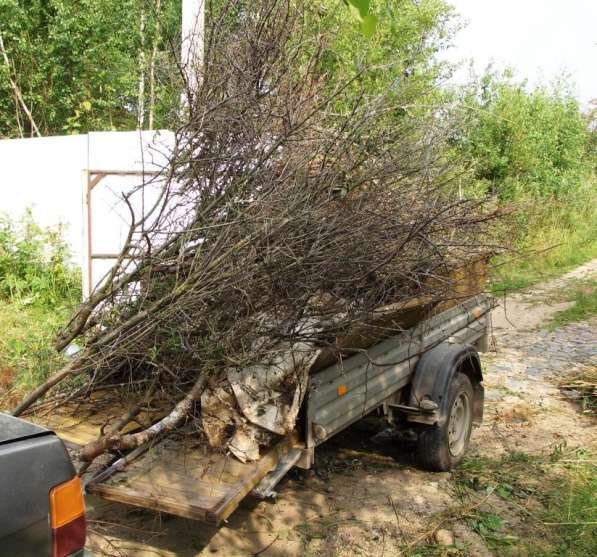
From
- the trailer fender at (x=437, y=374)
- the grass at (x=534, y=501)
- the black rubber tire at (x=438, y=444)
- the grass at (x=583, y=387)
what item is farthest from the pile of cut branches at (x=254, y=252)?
the grass at (x=583, y=387)

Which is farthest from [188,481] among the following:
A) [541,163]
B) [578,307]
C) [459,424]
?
[541,163]

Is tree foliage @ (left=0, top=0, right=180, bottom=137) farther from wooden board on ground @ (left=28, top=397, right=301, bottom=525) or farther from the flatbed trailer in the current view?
wooden board on ground @ (left=28, top=397, right=301, bottom=525)

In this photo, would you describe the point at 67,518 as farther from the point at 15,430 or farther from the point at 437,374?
the point at 437,374

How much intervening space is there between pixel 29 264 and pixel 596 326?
7949 millimetres

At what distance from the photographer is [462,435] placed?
4770 millimetres

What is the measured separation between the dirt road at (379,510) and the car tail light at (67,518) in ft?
3.48

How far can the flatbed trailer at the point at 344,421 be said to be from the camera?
2.75m

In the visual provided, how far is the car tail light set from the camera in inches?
72.2

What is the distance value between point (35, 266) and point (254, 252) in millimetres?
5881

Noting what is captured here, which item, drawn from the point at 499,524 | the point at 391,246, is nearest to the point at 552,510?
the point at 499,524

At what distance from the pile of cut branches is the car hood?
953mm

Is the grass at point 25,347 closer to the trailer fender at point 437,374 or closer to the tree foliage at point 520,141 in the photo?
the trailer fender at point 437,374

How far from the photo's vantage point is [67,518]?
1.88 meters

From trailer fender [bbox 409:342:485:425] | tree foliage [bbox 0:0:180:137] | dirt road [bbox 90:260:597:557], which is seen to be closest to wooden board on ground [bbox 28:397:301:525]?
dirt road [bbox 90:260:597:557]
